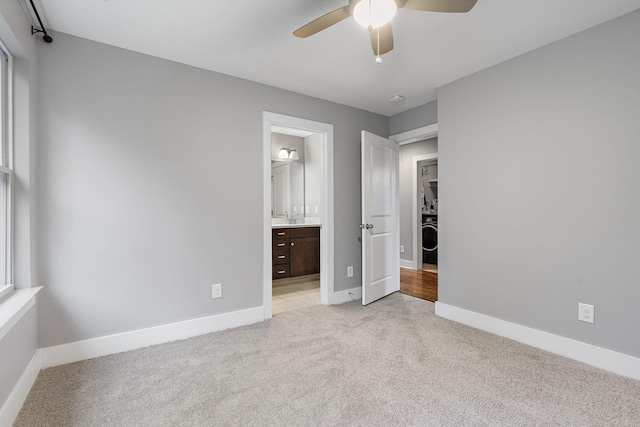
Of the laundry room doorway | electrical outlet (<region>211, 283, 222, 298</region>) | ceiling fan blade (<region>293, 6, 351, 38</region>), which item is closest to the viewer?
ceiling fan blade (<region>293, 6, 351, 38</region>)

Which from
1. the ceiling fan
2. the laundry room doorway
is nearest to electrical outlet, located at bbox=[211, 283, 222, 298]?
the ceiling fan

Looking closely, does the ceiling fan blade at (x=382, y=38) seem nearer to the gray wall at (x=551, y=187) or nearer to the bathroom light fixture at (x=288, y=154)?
the gray wall at (x=551, y=187)

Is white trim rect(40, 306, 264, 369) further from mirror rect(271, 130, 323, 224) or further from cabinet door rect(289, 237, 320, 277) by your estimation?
mirror rect(271, 130, 323, 224)

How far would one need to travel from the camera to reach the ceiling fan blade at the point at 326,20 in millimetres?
1579

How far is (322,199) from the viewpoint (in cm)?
351

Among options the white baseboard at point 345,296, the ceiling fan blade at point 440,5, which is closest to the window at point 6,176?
the ceiling fan blade at point 440,5

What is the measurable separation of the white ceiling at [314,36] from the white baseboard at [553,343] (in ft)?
7.16

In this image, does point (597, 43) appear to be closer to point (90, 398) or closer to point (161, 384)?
point (161, 384)

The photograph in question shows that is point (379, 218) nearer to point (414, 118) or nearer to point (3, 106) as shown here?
point (414, 118)

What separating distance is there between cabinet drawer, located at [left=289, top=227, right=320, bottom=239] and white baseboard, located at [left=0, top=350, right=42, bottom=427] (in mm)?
2964

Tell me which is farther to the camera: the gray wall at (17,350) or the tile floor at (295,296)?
the tile floor at (295,296)

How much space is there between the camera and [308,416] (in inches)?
62.8

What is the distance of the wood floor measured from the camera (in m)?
3.91

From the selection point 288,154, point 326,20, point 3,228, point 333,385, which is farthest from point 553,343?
point 288,154
